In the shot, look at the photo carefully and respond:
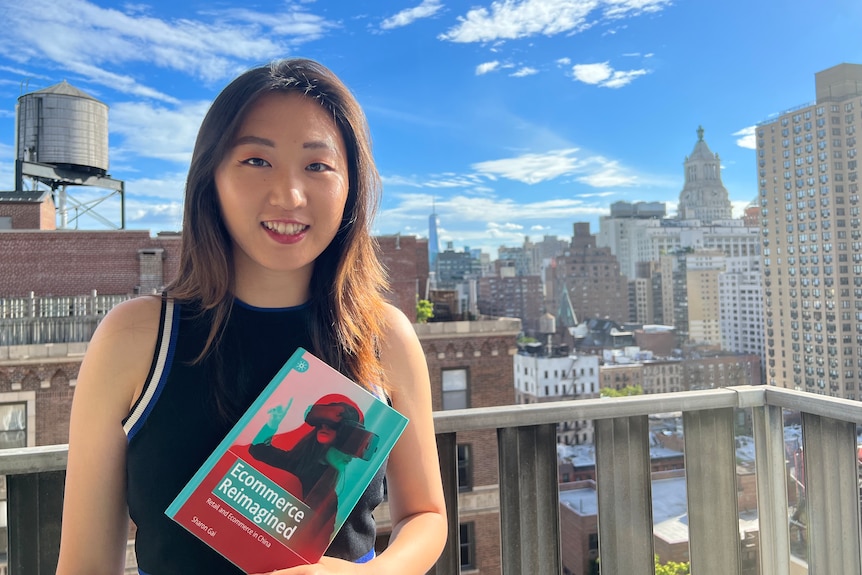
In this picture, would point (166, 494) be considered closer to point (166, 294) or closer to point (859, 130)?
point (166, 294)

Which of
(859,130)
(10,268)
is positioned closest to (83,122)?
(10,268)

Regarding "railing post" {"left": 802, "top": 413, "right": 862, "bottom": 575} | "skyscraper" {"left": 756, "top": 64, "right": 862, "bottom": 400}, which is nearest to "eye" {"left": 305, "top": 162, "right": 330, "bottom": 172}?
"railing post" {"left": 802, "top": 413, "right": 862, "bottom": 575}

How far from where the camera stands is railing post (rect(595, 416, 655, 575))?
1.36 meters

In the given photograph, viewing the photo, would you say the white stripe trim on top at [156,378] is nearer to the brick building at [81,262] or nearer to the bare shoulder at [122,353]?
the bare shoulder at [122,353]

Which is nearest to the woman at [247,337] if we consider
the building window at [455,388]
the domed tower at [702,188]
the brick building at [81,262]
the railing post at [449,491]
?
the railing post at [449,491]

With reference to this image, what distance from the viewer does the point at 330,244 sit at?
92 centimetres

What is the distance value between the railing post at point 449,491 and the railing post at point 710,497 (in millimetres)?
596

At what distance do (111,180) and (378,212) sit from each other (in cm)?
1794

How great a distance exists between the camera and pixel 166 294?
831 millimetres

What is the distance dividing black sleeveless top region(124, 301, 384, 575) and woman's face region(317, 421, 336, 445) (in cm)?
12

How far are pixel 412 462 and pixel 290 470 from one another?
8.6 inches

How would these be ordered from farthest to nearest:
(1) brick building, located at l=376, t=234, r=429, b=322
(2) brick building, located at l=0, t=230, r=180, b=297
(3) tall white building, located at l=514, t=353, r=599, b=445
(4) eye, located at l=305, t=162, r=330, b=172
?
(3) tall white building, located at l=514, t=353, r=599, b=445 < (1) brick building, located at l=376, t=234, r=429, b=322 < (2) brick building, located at l=0, t=230, r=180, b=297 < (4) eye, located at l=305, t=162, r=330, b=172

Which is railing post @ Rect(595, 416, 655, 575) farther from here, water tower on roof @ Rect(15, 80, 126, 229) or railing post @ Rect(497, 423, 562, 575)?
water tower on roof @ Rect(15, 80, 126, 229)

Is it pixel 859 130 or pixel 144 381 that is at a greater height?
pixel 859 130
